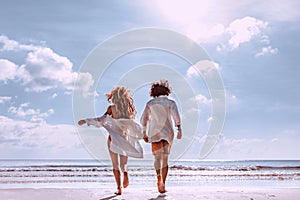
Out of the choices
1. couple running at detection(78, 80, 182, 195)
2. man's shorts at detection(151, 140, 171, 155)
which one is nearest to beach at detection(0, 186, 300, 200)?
couple running at detection(78, 80, 182, 195)

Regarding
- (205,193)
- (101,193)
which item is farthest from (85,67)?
(205,193)

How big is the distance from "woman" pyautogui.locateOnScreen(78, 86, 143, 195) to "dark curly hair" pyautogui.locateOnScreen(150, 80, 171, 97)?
47cm

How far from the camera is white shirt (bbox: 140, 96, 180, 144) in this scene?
7980 millimetres

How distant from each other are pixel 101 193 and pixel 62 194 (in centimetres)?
71

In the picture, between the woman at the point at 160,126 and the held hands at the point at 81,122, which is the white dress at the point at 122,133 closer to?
the held hands at the point at 81,122

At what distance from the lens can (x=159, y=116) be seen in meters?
8.05

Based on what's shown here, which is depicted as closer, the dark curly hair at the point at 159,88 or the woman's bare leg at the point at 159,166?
the woman's bare leg at the point at 159,166

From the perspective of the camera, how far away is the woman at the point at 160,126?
791 cm

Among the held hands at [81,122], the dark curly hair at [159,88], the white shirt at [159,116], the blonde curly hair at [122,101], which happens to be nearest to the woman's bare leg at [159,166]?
the white shirt at [159,116]

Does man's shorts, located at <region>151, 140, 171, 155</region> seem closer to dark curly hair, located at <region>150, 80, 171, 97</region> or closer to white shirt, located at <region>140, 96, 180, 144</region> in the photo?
white shirt, located at <region>140, 96, 180, 144</region>

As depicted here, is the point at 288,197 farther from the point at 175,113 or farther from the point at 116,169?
the point at 116,169

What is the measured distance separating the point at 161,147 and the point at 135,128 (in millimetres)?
610

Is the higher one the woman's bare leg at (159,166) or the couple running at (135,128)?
the couple running at (135,128)

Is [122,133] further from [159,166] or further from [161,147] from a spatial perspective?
[159,166]
